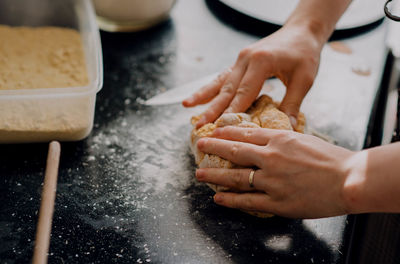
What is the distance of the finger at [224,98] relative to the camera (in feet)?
3.57

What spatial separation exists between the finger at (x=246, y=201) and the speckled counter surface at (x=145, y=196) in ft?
0.12

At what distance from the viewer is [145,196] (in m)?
1.01

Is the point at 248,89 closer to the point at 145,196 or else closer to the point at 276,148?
the point at 276,148

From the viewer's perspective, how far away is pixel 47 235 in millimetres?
840

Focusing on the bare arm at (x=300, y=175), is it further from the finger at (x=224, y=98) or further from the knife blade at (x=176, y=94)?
the knife blade at (x=176, y=94)

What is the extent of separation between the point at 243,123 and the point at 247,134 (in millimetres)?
50

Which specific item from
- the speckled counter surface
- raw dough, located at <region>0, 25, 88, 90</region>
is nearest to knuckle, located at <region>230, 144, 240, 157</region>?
the speckled counter surface

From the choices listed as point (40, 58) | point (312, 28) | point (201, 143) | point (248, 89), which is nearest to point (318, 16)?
point (312, 28)

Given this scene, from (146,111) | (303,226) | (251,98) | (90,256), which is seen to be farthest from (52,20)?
(303,226)

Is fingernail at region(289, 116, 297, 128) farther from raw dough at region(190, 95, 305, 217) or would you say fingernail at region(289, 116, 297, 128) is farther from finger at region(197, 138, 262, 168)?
finger at region(197, 138, 262, 168)

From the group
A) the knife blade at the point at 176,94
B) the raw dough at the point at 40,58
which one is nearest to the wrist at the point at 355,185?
the knife blade at the point at 176,94

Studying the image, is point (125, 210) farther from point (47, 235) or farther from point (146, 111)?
point (146, 111)

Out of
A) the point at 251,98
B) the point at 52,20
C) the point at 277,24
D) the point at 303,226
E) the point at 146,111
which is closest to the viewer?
the point at 303,226

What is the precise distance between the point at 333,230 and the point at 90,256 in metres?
0.53
